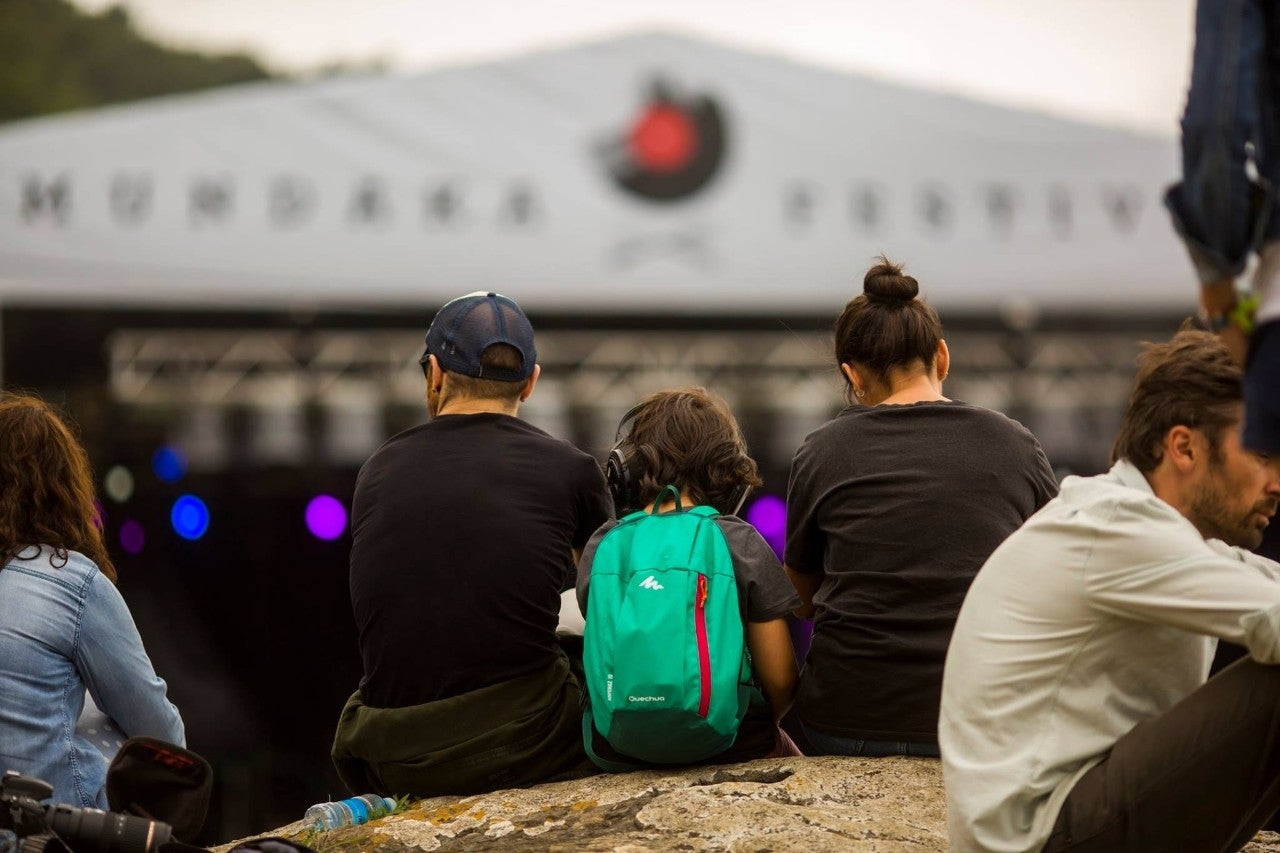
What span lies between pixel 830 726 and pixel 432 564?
2.87ft

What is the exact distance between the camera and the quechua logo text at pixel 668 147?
21.6 feet

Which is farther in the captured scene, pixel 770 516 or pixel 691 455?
pixel 770 516

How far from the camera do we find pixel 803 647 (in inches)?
283

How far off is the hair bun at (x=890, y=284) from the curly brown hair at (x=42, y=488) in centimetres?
161

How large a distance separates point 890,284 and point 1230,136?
47.1 inches

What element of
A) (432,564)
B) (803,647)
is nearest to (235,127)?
(803,647)

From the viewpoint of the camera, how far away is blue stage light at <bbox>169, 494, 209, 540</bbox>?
7.16 metres

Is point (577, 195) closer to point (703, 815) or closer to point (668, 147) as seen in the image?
point (668, 147)

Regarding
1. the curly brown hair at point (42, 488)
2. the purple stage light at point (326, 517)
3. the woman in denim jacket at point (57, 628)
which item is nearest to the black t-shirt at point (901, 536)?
the woman in denim jacket at point (57, 628)

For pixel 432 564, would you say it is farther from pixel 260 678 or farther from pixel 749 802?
pixel 260 678

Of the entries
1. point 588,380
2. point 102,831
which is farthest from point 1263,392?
point 588,380

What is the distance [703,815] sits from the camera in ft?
8.56

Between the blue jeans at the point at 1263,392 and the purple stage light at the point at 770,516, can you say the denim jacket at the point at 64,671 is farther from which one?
the purple stage light at the point at 770,516

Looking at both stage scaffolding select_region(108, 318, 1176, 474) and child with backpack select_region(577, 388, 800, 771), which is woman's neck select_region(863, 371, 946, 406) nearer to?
child with backpack select_region(577, 388, 800, 771)
